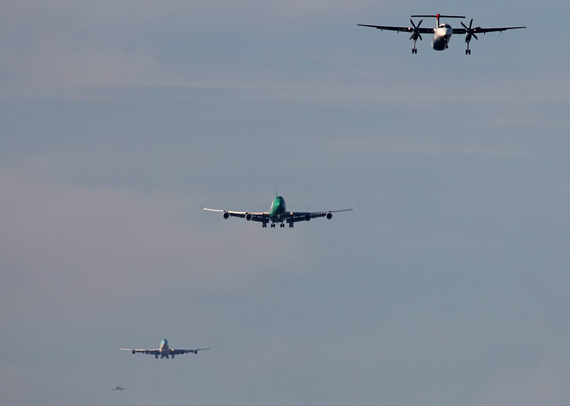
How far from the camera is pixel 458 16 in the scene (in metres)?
195

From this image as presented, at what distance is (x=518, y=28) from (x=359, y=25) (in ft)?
96.3

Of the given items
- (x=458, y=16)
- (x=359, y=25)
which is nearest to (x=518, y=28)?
(x=458, y=16)

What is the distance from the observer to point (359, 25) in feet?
632

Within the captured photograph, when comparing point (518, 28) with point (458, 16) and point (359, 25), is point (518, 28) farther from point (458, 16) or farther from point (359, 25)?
point (359, 25)

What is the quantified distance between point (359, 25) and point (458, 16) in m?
17.8

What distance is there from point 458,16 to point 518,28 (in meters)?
11.9

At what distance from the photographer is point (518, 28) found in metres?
199
